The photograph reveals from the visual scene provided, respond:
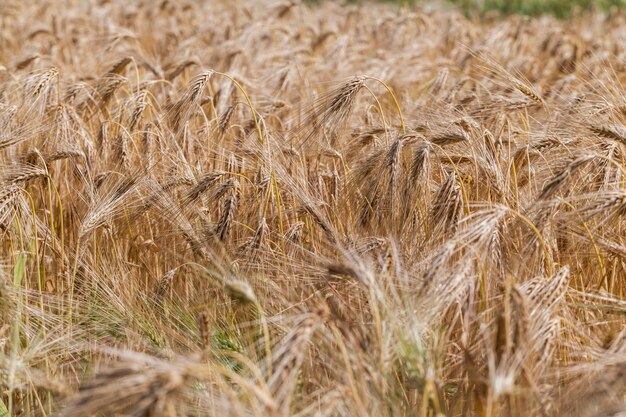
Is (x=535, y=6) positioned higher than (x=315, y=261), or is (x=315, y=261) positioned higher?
(x=315, y=261)

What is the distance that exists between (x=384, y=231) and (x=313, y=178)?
1.64 feet

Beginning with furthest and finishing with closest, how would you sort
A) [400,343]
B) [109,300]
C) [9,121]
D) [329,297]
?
[9,121]
[109,300]
[329,297]
[400,343]

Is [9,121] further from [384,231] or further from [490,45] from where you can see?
[490,45]

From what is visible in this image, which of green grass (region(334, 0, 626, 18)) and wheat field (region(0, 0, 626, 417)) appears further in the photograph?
green grass (region(334, 0, 626, 18))

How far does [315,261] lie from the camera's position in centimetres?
233

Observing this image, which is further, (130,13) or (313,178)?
(130,13)

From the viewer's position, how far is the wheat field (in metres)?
1.74

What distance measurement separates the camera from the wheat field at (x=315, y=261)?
174 cm

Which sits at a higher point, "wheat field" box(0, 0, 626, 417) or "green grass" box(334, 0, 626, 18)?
"wheat field" box(0, 0, 626, 417)

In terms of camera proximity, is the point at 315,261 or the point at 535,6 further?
the point at 535,6

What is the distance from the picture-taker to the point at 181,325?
2.48 m

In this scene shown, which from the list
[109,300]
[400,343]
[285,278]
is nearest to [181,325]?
[109,300]

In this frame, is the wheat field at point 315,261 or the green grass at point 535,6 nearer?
the wheat field at point 315,261

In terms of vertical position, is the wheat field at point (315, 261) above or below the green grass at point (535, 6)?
above
